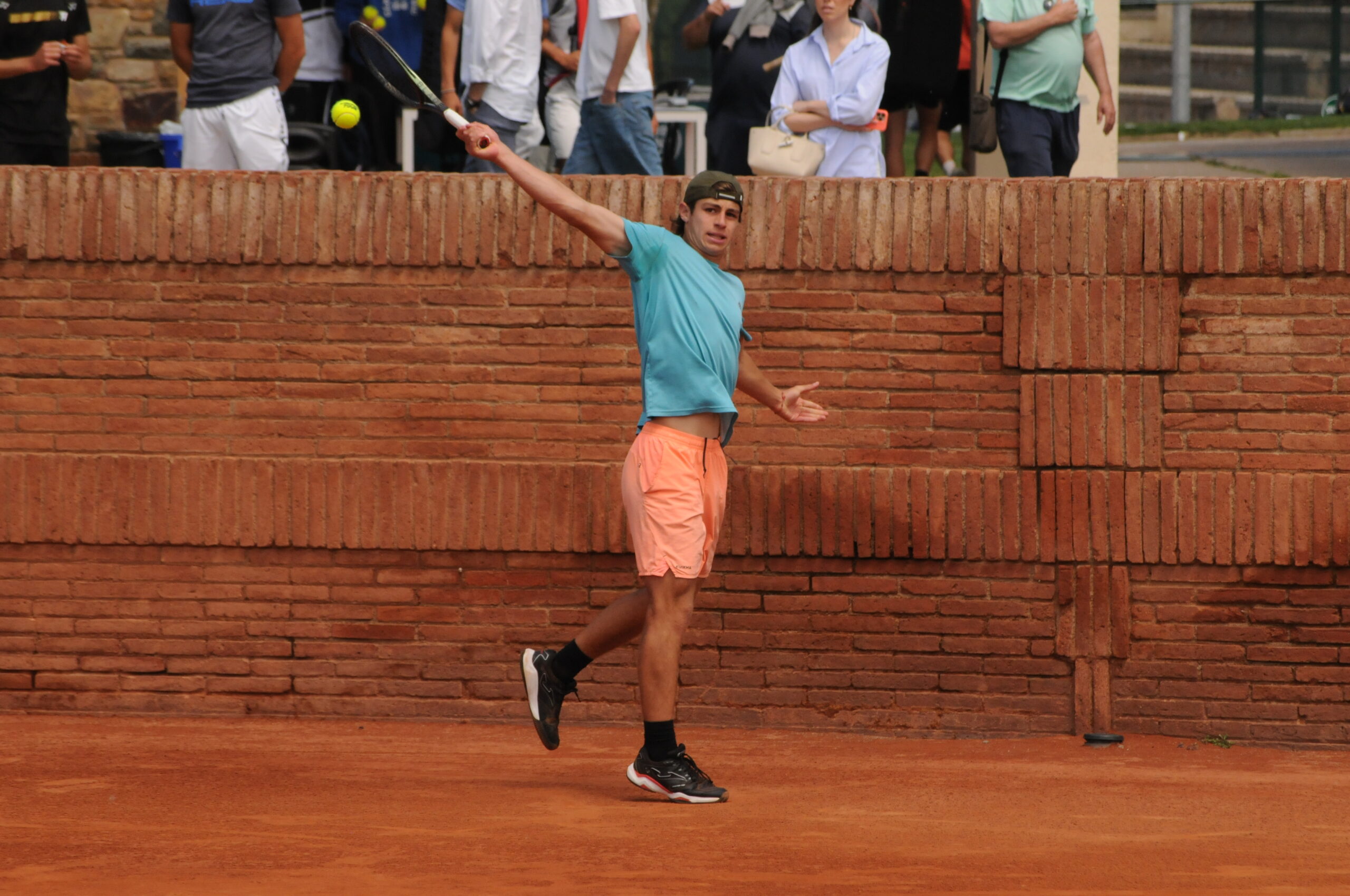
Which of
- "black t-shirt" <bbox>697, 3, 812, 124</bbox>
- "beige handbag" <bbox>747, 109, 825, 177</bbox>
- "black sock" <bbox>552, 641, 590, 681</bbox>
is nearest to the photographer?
"black sock" <bbox>552, 641, 590, 681</bbox>

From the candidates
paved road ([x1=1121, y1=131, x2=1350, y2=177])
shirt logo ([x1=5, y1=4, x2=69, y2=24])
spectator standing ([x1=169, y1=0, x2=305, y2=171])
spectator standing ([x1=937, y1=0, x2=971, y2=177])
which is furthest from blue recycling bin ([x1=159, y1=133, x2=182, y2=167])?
paved road ([x1=1121, y1=131, x2=1350, y2=177])

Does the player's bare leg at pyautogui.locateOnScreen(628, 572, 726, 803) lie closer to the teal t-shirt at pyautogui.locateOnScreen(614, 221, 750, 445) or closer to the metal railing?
the teal t-shirt at pyautogui.locateOnScreen(614, 221, 750, 445)

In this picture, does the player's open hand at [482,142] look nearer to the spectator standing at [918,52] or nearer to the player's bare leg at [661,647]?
the player's bare leg at [661,647]

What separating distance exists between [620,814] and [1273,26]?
60.9ft

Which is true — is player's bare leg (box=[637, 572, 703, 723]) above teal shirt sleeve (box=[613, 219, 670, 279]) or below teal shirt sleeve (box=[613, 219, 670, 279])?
below

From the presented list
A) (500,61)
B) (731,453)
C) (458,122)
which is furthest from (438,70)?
(458,122)

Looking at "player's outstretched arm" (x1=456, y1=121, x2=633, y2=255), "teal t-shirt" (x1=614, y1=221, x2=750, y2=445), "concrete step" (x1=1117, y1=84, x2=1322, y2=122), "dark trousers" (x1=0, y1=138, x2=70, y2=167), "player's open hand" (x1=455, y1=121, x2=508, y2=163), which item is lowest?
"teal t-shirt" (x1=614, y1=221, x2=750, y2=445)

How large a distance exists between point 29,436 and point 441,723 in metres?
2.12

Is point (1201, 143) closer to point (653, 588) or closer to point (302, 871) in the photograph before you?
point (653, 588)

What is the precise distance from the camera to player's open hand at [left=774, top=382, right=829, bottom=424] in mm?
6090

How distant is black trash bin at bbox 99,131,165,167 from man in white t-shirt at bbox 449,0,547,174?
2575 millimetres

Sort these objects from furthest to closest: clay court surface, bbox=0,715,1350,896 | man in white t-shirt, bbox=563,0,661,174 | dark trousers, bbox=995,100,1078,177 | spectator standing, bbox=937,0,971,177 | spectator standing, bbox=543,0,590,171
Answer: spectator standing, bbox=937,0,971,177, spectator standing, bbox=543,0,590,171, man in white t-shirt, bbox=563,0,661,174, dark trousers, bbox=995,100,1078,177, clay court surface, bbox=0,715,1350,896

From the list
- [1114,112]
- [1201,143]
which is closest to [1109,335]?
[1114,112]

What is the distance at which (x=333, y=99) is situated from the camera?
10680mm
